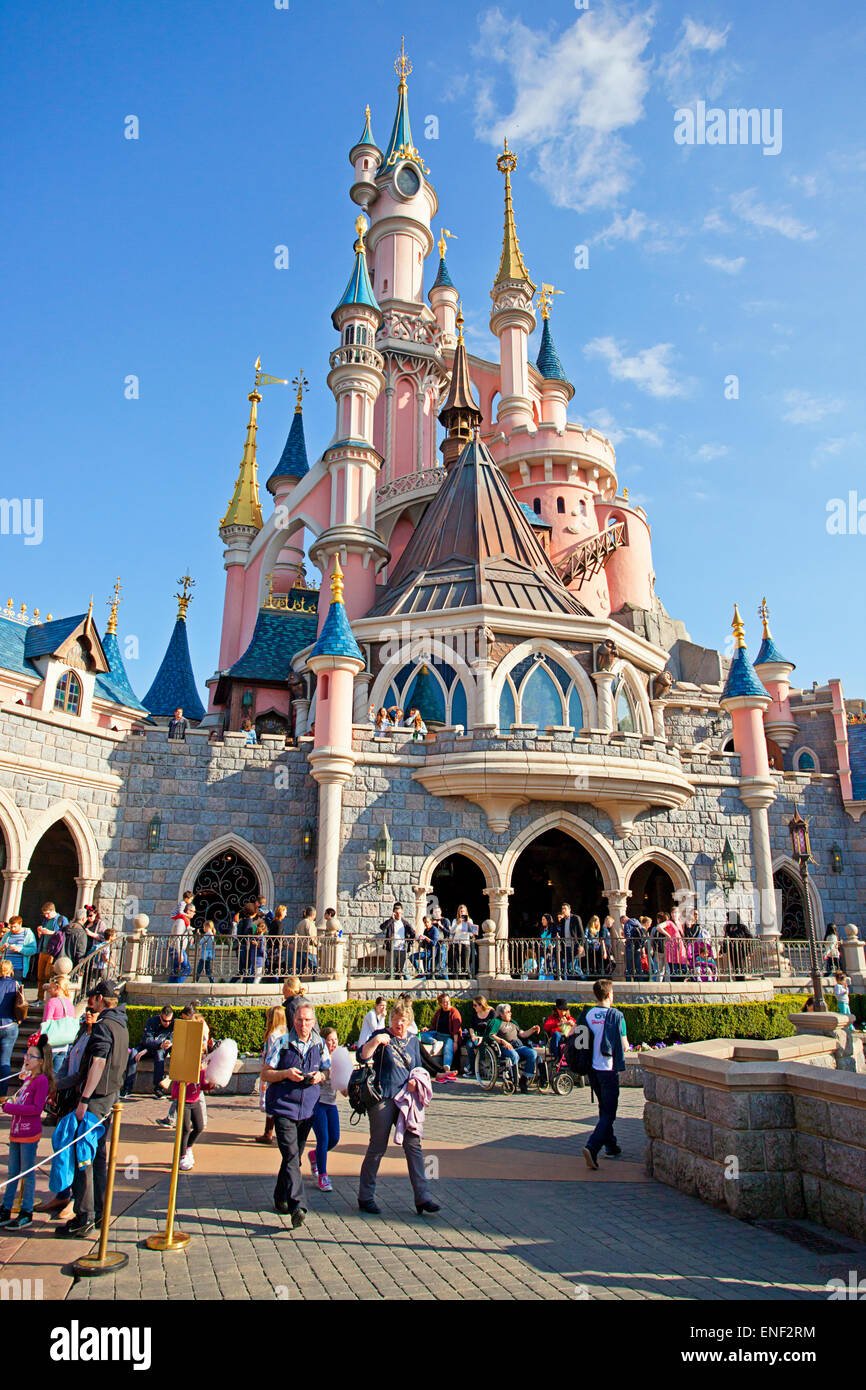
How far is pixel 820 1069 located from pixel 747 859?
1579cm

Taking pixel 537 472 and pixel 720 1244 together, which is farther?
pixel 537 472

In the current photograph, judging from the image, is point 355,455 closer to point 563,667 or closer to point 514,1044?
point 563,667

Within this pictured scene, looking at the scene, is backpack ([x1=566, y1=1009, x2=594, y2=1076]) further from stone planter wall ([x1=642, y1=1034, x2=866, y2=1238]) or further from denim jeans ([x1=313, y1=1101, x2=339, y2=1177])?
denim jeans ([x1=313, y1=1101, x2=339, y2=1177])

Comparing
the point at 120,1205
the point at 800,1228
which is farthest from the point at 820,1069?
the point at 120,1205

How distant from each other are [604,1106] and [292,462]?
1404 inches

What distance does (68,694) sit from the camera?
19.3m

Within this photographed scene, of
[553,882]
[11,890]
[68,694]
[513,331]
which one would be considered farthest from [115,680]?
[513,331]

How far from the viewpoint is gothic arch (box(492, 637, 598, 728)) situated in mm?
21661

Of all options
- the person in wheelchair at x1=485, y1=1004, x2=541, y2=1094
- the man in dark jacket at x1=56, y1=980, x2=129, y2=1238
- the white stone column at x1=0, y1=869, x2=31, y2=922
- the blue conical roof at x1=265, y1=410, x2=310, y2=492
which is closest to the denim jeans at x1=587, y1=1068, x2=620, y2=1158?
the person in wheelchair at x1=485, y1=1004, x2=541, y2=1094

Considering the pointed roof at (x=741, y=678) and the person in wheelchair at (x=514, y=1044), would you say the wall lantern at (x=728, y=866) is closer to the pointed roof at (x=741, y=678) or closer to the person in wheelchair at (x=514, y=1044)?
the pointed roof at (x=741, y=678)

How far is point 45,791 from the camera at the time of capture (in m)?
17.2

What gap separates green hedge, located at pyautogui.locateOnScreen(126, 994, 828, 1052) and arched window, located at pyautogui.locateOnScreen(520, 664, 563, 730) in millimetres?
7771
